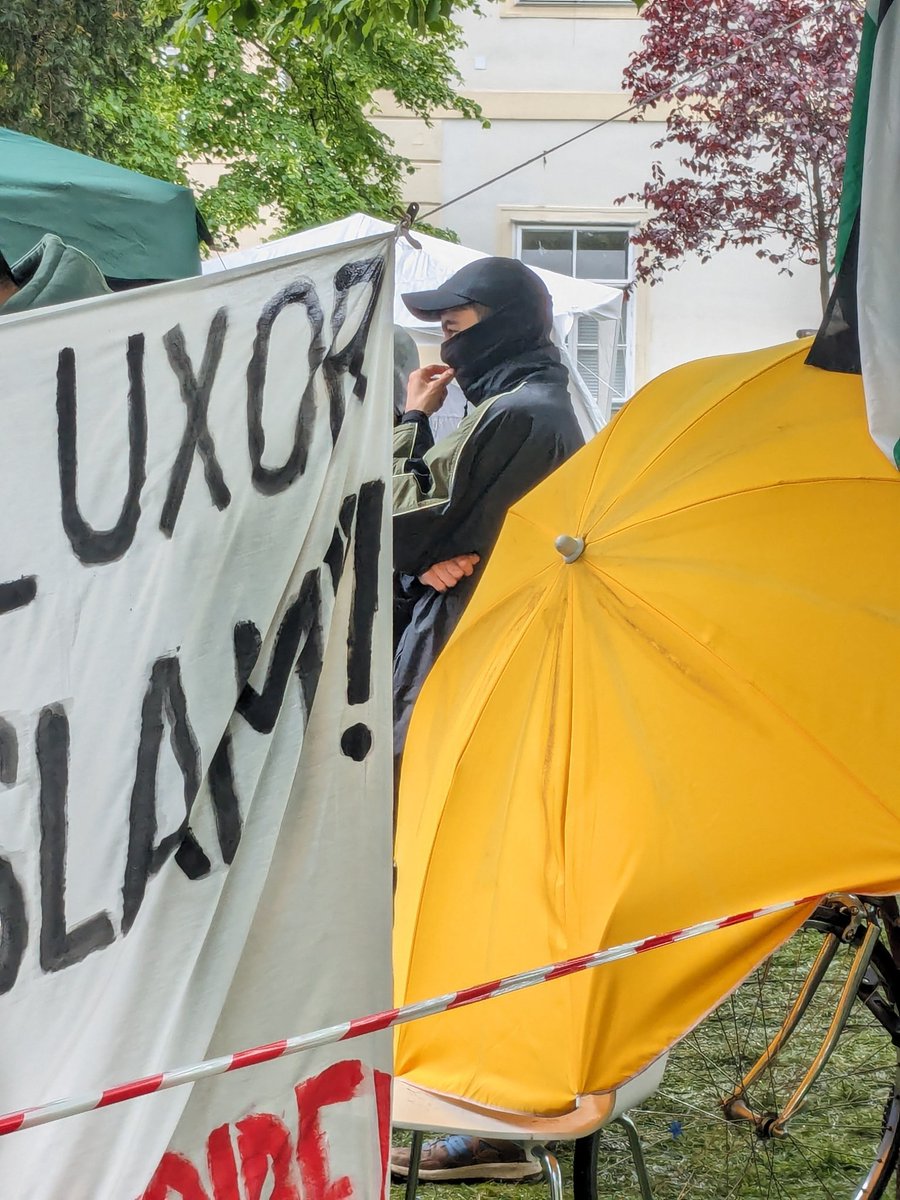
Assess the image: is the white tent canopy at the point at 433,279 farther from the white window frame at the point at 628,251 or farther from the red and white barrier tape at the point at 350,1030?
the red and white barrier tape at the point at 350,1030

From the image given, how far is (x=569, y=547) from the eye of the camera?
2387 millimetres

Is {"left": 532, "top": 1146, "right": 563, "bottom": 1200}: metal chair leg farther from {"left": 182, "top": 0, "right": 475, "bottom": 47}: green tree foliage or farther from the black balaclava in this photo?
{"left": 182, "top": 0, "right": 475, "bottom": 47}: green tree foliage

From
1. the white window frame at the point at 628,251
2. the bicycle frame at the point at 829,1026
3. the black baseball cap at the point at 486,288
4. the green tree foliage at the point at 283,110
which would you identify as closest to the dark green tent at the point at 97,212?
the black baseball cap at the point at 486,288

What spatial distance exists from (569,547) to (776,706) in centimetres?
46

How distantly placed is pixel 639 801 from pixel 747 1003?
4.38 ft

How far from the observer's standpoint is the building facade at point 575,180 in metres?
12.9

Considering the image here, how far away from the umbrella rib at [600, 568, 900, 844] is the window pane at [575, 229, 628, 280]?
11.6m

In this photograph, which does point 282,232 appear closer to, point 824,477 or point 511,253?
point 511,253

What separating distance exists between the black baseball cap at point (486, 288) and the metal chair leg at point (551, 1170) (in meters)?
2.00

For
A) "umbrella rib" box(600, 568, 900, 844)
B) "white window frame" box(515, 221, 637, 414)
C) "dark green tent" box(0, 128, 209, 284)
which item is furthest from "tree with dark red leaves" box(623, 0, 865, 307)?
"umbrella rib" box(600, 568, 900, 844)

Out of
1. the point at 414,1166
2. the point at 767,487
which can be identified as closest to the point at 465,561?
the point at 767,487

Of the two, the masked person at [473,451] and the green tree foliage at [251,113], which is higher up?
the green tree foliage at [251,113]

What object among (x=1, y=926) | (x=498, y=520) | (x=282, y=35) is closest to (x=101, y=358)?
(x=1, y=926)

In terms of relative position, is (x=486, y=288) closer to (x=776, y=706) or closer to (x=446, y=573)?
(x=446, y=573)
